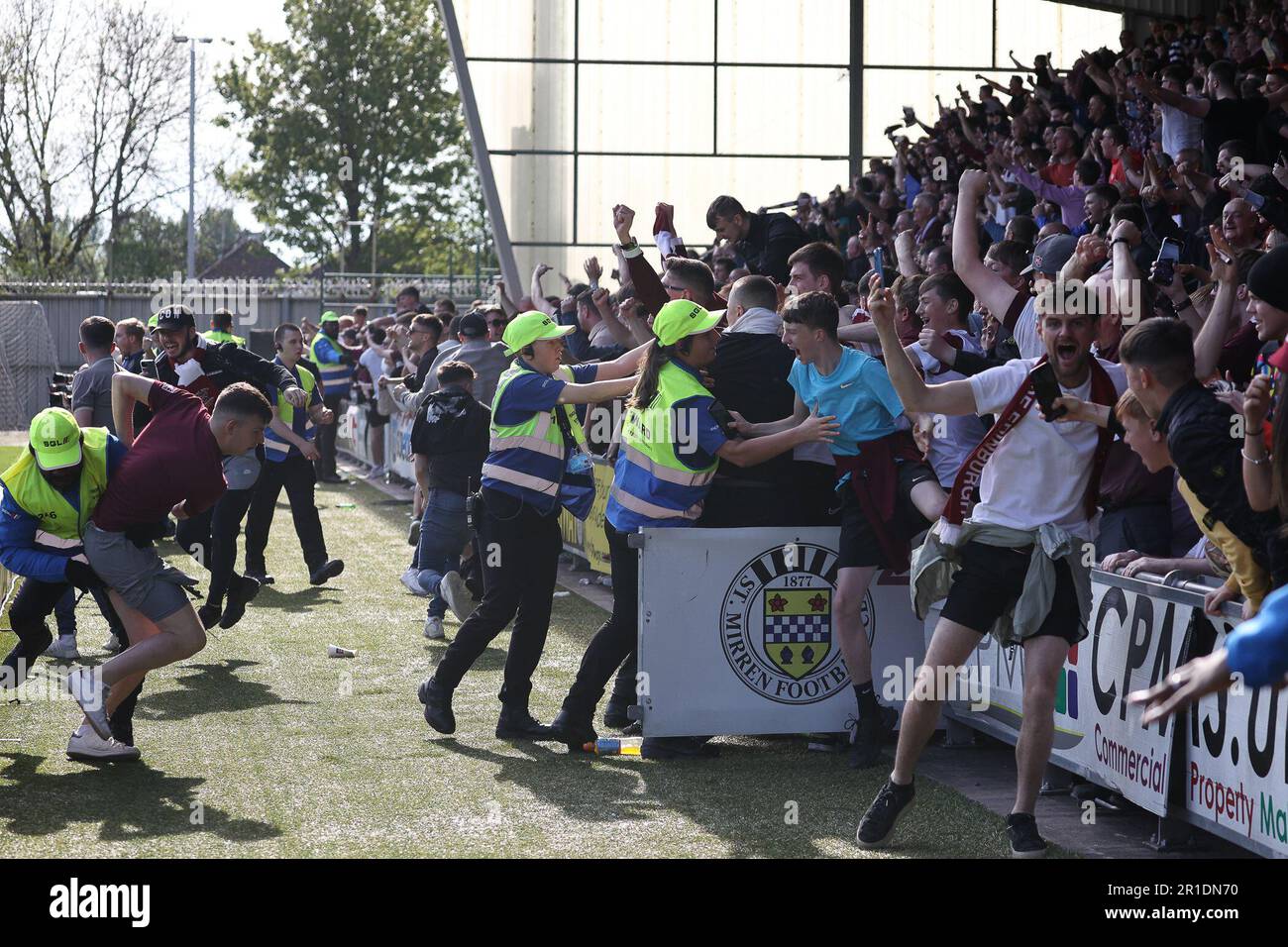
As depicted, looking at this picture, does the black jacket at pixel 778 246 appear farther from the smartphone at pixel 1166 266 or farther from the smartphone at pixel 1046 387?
the smartphone at pixel 1046 387

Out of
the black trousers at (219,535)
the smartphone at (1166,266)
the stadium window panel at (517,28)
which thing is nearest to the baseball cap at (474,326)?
the black trousers at (219,535)

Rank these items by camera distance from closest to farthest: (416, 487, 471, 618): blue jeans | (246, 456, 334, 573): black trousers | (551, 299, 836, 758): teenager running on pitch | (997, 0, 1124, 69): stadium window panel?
(551, 299, 836, 758): teenager running on pitch → (416, 487, 471, 618): blue jeans → (246, 456, 334, 573): black trousers → (997, 0, 1124, 69): stadium window panel

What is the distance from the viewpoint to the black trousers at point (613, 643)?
7527 millimetres

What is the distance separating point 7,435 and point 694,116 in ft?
49.6

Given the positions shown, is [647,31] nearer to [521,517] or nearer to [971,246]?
[521,517]

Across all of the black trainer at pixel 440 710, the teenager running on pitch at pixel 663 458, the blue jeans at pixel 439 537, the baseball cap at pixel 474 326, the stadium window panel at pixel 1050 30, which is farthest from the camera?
the stadium window panel at pixel 1050 30

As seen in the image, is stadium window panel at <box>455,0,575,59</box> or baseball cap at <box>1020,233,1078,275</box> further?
stadium window panel at <box>455,0,575,59</box>

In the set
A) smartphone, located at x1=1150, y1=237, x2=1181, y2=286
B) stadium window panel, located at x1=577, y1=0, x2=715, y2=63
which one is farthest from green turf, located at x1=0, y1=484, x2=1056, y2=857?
stadium window panel, located at x1=577, y1=0, x2=715, y2=63

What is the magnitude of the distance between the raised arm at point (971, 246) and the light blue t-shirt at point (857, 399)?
560 millimetres

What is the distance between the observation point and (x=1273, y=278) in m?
4.85

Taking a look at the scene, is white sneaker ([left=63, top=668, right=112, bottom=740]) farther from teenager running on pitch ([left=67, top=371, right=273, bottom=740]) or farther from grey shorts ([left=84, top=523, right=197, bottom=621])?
grey shorts ([left=84, top=523, right=197, bottom=621])

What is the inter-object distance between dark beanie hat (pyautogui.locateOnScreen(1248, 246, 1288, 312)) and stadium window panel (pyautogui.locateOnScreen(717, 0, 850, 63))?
23.0m

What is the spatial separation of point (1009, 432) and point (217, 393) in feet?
19.7

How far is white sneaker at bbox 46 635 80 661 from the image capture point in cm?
966
